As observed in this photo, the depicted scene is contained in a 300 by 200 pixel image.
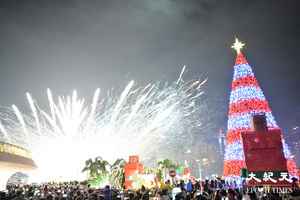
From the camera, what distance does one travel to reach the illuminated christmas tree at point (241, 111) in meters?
24.1

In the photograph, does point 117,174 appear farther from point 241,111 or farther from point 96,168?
point 241,111

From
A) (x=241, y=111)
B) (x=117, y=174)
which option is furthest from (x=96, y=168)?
(x=241, y=111)

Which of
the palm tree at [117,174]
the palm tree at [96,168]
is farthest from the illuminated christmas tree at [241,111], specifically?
the palm tree at [96,168]

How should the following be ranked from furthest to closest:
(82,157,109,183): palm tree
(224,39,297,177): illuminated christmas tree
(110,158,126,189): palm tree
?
(82,157,109,183): palm tree, (110,158,126,189): palm tree, (224,39,297,177): illuminated christmas tree

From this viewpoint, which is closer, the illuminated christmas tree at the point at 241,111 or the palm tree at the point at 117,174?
the illuminated christmas tree at the point at 241,111

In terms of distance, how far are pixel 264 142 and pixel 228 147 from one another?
10592mm

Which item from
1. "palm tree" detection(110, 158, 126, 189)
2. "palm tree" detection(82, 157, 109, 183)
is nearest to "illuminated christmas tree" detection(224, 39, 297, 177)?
"palm tree" detection(110, 158, 126, 189)

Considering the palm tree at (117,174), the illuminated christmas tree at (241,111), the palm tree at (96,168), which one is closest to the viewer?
the illuminated christmas tree at (241,111)

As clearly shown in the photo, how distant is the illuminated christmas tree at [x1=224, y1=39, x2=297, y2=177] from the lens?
24.1 metres

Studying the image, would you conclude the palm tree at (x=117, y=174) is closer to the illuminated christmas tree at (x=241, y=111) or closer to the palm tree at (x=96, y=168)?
the palm tree at (x=96, y=168)

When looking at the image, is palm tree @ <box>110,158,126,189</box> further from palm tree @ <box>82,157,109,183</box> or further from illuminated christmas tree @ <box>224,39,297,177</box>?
illuminated christmas tree @ <box>224,39,297,177</box>

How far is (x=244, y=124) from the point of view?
24484 mm

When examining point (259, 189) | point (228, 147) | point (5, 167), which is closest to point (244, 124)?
point (228, 147)

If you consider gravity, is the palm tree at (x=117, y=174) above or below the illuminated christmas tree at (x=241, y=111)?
below
